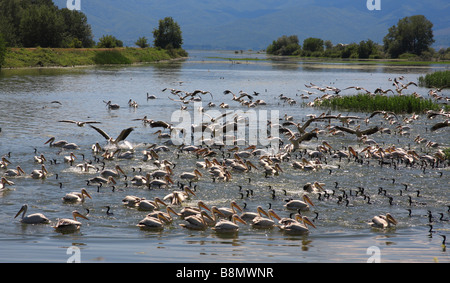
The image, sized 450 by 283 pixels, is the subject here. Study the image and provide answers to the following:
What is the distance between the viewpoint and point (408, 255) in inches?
412

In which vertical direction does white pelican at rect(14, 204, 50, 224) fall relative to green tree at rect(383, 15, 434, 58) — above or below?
below

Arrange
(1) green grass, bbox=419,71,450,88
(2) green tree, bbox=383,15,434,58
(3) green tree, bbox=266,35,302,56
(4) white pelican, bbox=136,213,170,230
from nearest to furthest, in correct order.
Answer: (4) white pelican, bbox=136,213,170,230
(1) green grass, bbox=419,71,450,88
(2) green tree, bbox=383,15,434,58
(3) green tree, bbox=266,35,302,56

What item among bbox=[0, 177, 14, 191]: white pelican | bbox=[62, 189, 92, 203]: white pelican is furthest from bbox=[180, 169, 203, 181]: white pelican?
bbox=[0, 177, 14, 191]: white pelican

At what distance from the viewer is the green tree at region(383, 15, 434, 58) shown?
122 meters

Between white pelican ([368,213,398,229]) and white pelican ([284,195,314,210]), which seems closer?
white pelican ([368,213,398,229])

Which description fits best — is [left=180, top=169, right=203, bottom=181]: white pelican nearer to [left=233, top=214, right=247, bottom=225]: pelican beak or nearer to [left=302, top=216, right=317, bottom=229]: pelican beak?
[left=233, top=214, right=247, bottom=225]: pelican beak

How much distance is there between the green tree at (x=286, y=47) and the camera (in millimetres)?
152750

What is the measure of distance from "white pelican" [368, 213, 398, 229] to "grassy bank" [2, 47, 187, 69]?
216 ft

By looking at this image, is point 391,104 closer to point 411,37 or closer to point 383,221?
point 383,221

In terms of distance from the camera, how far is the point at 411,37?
123062 mm

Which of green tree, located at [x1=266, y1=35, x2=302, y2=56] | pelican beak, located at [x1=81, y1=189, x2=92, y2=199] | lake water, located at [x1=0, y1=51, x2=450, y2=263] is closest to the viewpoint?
A: lake water, located at [x1=0, y1=51, x2=450, y2=263]

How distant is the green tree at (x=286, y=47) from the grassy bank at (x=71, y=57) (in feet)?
175

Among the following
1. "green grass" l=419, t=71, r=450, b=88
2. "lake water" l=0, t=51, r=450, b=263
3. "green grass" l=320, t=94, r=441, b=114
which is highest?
"green grass" l=419, t=71, r=450, b=88
